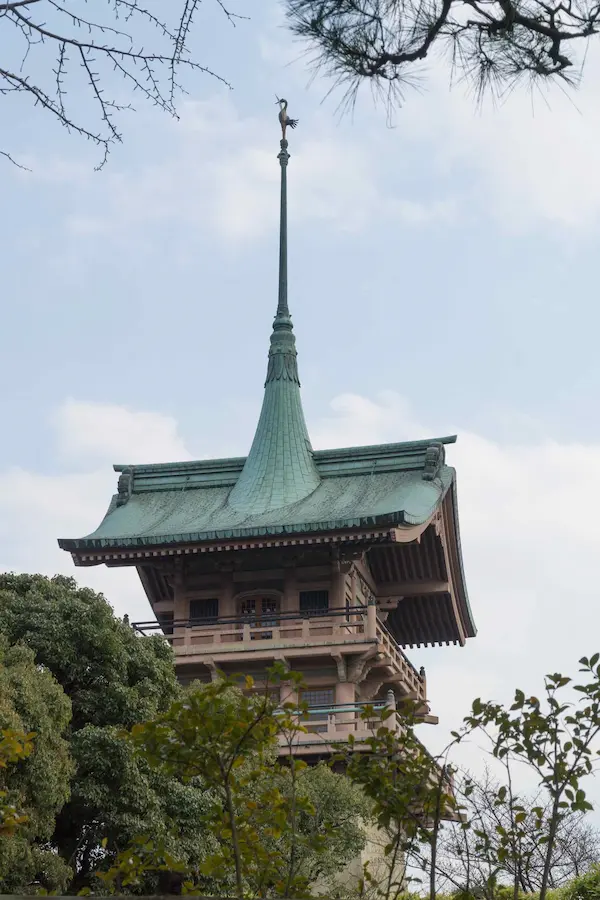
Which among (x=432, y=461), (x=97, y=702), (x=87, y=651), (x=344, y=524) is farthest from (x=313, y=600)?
(x=97, y=702)

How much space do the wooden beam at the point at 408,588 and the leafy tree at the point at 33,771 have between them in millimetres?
13454

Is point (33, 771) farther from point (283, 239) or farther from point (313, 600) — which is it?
point (283, 239)

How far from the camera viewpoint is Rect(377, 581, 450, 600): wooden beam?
31547 millimetres

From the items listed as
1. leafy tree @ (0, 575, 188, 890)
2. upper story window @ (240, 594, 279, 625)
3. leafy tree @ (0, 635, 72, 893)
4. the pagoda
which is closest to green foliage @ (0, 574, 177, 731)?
leafy tree @ (0, 575, 188, 890)

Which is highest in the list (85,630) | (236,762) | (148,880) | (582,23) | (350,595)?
(350,595)

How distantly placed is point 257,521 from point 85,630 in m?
9.43

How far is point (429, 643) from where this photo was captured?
34.6m

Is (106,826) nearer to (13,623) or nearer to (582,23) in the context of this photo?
(13,623)

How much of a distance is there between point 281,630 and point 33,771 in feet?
36.3

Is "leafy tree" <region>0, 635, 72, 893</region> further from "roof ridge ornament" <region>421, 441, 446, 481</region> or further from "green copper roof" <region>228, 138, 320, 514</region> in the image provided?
"roof ridge ornament" <region>421, 441, 446, 481</region>

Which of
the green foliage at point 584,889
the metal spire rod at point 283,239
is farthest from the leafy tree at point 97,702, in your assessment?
the metal spire rod at point 283,239

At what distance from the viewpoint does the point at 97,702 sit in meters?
20.3

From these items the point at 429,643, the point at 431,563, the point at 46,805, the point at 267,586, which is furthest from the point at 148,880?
the point at 429,643

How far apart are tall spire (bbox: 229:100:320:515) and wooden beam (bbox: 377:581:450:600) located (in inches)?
112
